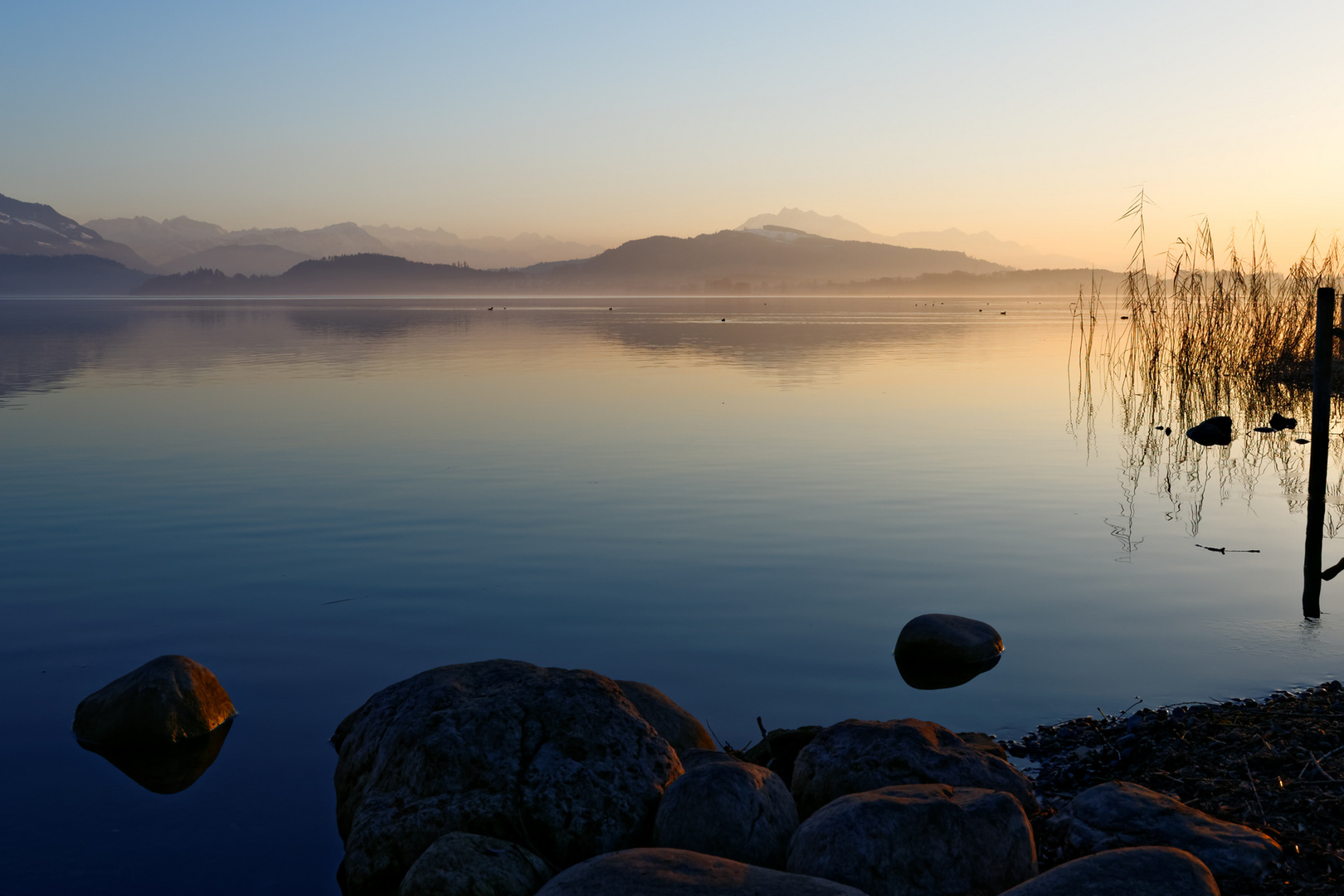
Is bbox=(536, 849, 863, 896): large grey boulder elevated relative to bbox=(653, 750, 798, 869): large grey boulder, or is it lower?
elevated

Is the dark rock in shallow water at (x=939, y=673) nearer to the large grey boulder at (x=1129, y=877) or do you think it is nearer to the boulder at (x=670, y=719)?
the boulder at (x=670, y=719)

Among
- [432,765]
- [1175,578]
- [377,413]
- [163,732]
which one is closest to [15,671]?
[163,732]

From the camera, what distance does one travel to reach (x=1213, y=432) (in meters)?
24.7

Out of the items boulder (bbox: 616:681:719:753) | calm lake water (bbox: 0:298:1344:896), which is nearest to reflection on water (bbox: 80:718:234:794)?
calm lake water (bbox: 0:298:1344:896)

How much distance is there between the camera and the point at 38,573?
43.7 feet

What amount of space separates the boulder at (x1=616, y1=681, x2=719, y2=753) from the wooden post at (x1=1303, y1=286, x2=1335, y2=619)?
25.5 feet

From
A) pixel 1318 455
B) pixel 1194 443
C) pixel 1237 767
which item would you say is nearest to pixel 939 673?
pixel 1237 767

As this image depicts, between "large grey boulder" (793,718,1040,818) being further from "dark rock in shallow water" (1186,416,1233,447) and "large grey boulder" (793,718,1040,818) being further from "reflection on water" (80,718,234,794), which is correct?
"dark rock in shallow water" (1186,416,1233,447)

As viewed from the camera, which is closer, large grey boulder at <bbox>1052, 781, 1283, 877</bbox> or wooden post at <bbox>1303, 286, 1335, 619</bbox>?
large grey boulder at <bbox>1052, 781, 1283, 877</bbox>

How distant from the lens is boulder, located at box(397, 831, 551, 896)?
19.7 ft

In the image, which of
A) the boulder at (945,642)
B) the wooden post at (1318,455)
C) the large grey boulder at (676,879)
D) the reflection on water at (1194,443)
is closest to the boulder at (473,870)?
the large grey boulder at (676,879)

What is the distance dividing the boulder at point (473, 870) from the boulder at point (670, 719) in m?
2.11

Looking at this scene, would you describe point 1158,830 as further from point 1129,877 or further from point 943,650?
point 943,650

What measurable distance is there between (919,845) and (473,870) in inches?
103
